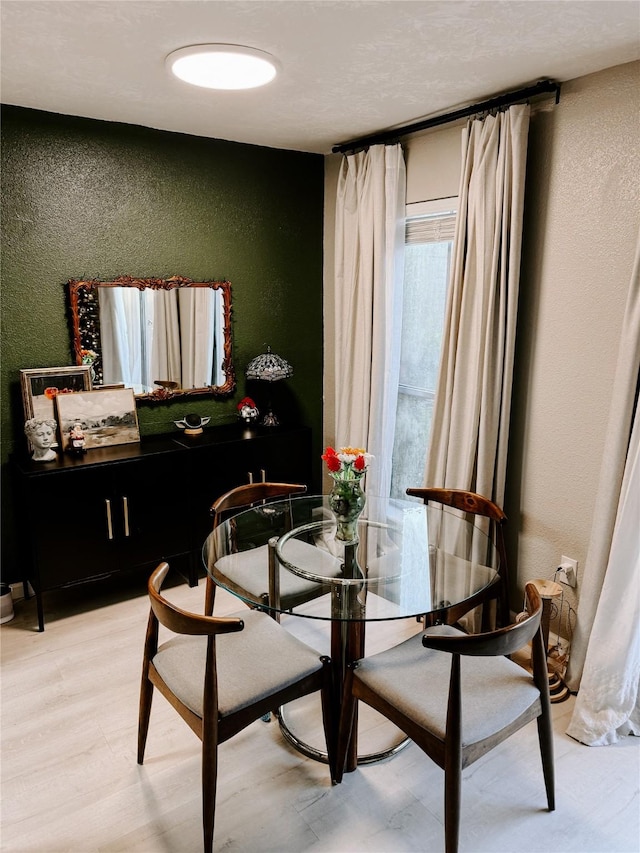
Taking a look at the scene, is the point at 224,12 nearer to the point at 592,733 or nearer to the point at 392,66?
the point at 392,66

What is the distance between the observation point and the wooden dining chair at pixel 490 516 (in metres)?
2.54

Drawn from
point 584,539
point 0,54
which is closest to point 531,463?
point 584,539

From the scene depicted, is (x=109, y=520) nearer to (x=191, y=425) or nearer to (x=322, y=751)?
(x=191, y=425)

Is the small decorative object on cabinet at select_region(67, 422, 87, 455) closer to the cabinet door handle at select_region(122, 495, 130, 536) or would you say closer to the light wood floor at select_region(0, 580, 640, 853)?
the cabinet door handle at select_region(122, 495, 130, 536)

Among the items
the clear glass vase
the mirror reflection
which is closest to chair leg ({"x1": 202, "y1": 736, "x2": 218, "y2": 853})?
the clear glass vase

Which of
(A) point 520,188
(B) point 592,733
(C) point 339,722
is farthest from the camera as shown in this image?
(A) point 520,188

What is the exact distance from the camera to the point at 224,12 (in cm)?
190

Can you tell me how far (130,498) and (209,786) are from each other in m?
1.69

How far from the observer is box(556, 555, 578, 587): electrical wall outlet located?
273 cm

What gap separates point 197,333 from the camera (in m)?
3.69

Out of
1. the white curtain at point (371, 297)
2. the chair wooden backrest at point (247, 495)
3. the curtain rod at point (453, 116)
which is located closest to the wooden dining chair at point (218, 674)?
the chair wooden backrest at point (247, 495)

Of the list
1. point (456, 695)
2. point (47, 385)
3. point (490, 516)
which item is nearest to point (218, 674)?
point (456, 695)

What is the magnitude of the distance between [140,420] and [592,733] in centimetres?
272

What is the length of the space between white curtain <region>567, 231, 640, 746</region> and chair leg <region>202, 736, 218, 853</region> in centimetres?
140
